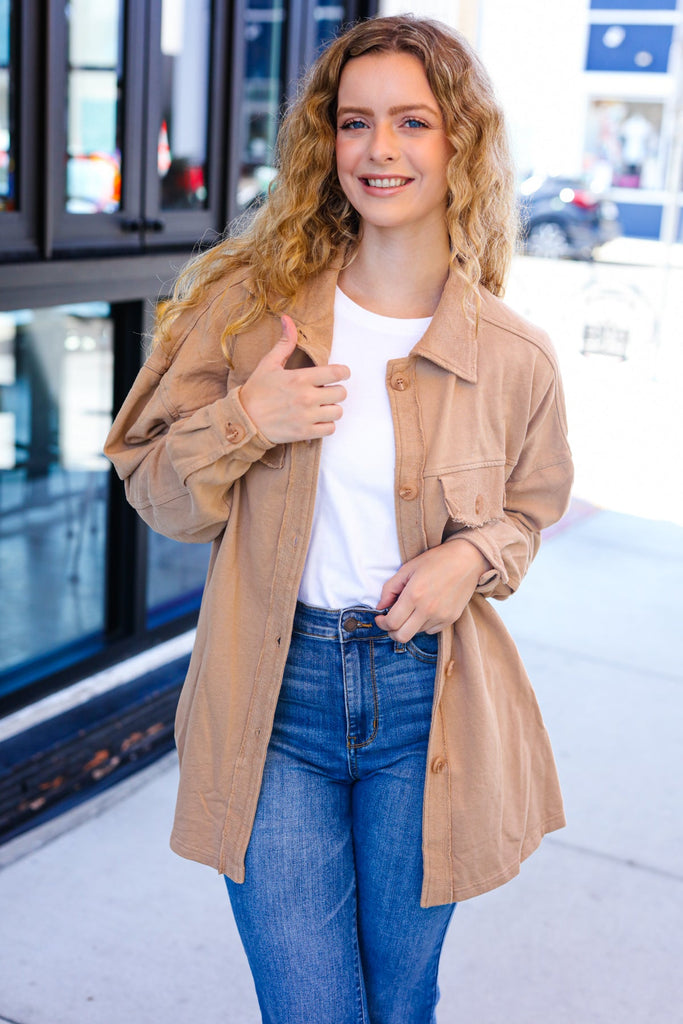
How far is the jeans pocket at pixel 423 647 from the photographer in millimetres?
1787

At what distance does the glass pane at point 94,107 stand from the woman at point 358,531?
1.78 meters

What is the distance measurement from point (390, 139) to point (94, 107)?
Answer: 2032mm

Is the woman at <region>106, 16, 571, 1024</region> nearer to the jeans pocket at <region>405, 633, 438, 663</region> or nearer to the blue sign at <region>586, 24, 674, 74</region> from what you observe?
the jeans pocket at <region>405, 633, 438, 663</region>

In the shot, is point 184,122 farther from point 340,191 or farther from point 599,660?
point 599,660

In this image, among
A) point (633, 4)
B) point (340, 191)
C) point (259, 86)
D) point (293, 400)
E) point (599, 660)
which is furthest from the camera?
point (633, 4)

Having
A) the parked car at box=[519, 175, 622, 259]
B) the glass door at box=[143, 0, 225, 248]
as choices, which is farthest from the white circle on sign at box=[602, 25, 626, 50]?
the glass door at box=[143, 0, 225, 248]

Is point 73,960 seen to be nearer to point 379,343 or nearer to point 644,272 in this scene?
point 379,343

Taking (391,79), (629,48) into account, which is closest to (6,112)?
(391,79)

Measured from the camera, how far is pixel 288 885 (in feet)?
5.69

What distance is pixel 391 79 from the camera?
5.74 feet

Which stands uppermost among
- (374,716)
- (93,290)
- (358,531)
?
(93,290)

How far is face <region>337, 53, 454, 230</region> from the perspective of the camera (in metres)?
1.75

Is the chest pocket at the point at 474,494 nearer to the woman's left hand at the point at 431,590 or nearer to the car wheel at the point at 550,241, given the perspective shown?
the woman's left hand at the point at 431,590

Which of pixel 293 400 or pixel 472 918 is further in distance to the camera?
pixel 472 918
